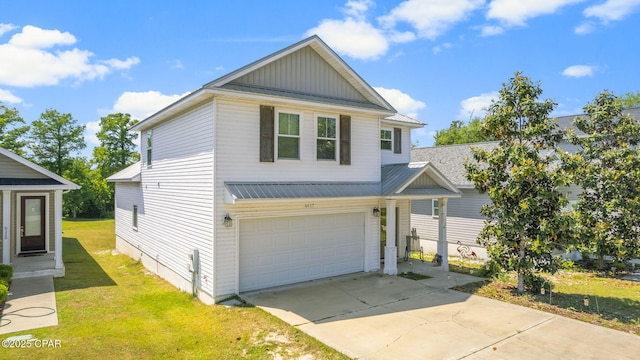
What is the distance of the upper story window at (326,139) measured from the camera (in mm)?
11750

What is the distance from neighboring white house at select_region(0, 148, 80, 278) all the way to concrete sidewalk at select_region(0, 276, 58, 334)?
3.88 feet

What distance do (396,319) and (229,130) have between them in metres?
6.51

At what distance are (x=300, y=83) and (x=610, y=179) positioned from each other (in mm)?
13006

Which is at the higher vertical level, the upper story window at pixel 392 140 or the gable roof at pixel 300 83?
the gable roof at pixel 300 83

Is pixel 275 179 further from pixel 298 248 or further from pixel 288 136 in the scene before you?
pixel 298 248

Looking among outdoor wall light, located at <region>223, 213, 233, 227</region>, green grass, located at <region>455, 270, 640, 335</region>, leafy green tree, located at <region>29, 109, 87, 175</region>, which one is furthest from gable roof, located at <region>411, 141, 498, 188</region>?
leafy green tree, located at <region>29, 109, 87, 175</region>

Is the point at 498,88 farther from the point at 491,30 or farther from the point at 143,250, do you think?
the point at 143,250

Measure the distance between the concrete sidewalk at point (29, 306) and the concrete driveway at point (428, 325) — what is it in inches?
187

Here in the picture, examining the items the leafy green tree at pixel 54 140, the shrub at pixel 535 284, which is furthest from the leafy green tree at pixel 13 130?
the shrub at pixel 535 284

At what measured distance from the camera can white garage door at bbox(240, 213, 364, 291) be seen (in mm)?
10578

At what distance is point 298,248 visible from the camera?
11.5 meters

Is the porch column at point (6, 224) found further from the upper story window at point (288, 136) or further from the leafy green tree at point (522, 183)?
the leafy green tree at point (522, 183)

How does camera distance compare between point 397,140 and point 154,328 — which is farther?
point 397,140

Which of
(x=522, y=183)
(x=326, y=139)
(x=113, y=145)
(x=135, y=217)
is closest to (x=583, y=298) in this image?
(x=522, y=183)
